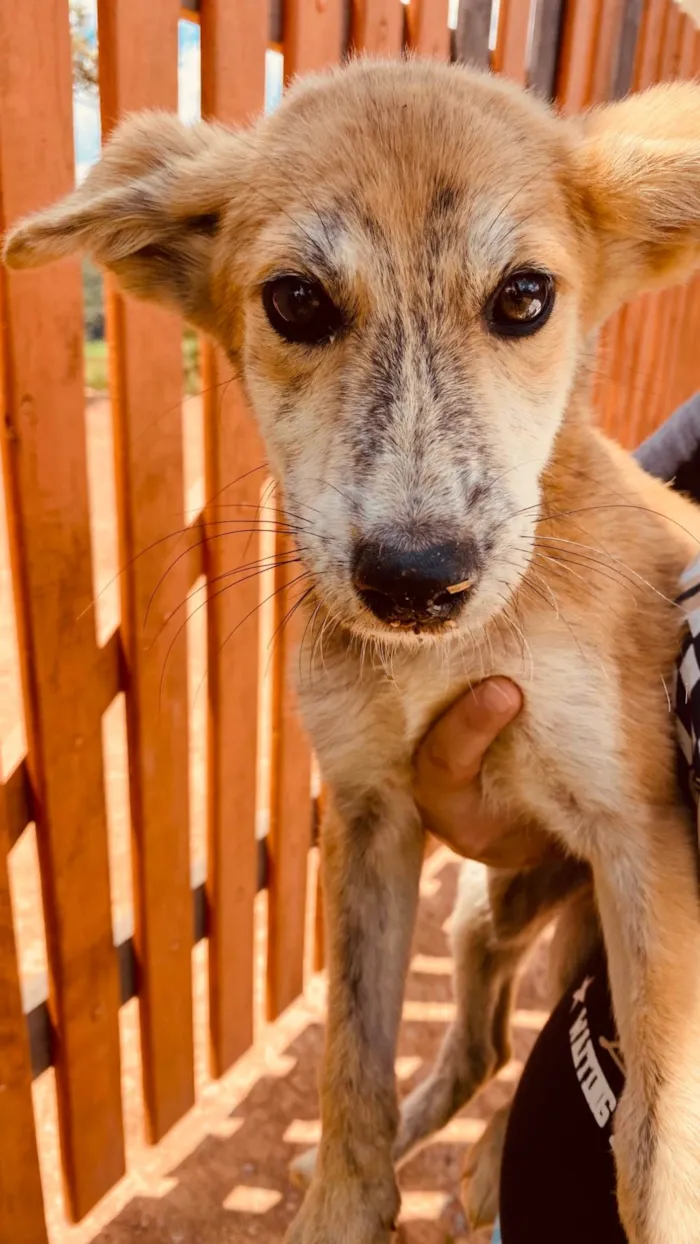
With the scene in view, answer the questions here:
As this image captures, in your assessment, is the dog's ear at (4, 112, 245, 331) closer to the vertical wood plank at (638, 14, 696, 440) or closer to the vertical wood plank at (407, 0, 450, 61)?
the vertical wood plank at (407, 0, 450, 61)

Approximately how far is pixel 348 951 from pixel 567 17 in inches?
140

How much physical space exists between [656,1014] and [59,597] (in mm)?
1447

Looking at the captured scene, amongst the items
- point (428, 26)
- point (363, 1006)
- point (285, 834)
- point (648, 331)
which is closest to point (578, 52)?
point (428, 26)

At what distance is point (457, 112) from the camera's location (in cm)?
152

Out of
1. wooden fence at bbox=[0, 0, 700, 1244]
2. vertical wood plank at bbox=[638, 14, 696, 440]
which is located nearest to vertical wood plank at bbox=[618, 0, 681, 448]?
vertical wood plank at bbox=[638, 14, 696, 440]

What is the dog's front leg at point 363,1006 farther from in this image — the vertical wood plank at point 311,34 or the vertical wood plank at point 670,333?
the vertical wood plank at point 670,333

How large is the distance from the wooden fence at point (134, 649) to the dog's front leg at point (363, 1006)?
716 millimetres

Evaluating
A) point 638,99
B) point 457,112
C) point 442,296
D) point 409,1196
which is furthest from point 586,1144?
point 638,99

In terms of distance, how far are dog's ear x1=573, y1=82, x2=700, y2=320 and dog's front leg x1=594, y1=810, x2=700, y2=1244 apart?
984 millimetres

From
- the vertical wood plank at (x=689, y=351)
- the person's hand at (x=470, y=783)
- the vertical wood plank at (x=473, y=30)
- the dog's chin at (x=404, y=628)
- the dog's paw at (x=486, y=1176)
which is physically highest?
the vertical wood plank at (x=473, y=30)

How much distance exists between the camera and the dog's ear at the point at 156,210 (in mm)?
1598

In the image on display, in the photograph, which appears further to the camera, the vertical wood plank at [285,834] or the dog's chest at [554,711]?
the vertical wood plank at [285,834]

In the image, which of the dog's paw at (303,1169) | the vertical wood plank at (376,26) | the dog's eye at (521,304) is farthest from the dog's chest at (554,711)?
the vertical wood plank at (376,26)

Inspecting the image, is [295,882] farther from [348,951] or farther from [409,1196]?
[348,951]
